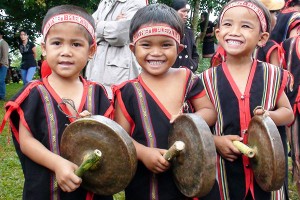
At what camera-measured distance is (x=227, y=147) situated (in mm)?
2854

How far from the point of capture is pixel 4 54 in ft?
45.2

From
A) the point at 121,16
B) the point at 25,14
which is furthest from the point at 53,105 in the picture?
the point at 25,14

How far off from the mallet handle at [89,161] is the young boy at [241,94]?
91 centimetres

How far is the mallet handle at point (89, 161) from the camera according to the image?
7.61 feet

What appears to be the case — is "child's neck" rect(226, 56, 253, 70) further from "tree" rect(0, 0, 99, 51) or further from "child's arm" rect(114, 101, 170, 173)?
"tree" rect(0, 0, 99, 51)

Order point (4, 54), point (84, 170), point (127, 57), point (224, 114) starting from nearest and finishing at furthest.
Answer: point (84, 170), point (224, 114), point (127, 57), point (4, 54)

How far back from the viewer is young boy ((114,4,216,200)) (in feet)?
9.18

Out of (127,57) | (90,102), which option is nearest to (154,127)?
(90,102)

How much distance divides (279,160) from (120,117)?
3.29 ft

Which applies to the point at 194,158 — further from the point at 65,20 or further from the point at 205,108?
the point at 65,20

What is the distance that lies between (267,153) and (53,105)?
4.08ft

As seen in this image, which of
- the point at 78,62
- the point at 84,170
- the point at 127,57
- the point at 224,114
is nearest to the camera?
the point at 84,170

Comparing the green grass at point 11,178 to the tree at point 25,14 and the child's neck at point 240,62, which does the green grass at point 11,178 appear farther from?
the tree at point 25,14

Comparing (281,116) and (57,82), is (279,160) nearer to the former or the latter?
(281,116)
